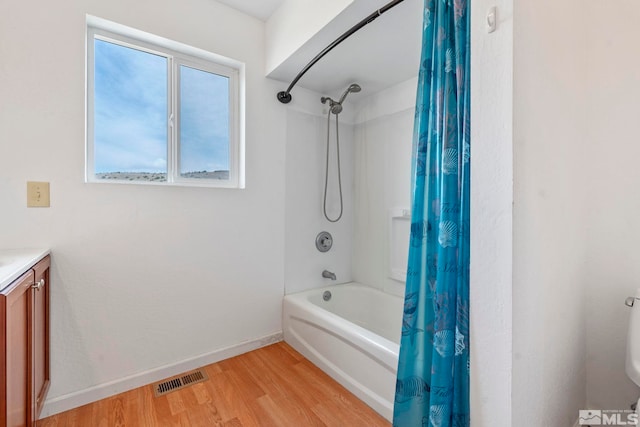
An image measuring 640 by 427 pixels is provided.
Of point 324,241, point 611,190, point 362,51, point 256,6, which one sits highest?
point 256,6

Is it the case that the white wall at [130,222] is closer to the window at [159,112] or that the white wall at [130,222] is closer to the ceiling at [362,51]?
the window at [159,112]

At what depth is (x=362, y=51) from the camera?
70.3 inches

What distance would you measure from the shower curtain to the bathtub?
251mm

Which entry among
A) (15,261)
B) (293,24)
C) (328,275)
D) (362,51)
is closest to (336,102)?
(362,51)

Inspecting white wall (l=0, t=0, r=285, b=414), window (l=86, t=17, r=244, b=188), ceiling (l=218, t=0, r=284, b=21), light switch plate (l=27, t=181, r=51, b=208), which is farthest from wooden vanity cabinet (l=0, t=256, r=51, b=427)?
ceiling (l=218, t=0, r=284, b=21)

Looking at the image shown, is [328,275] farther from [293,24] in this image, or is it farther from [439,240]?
[293,24]

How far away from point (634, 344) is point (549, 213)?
60 cm

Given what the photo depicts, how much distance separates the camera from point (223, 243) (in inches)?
76.7

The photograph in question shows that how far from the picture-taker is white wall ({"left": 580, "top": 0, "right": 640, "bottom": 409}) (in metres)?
1.20

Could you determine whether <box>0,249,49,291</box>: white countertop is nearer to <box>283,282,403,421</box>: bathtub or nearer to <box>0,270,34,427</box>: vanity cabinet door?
<box>0,270,34,427</box>: vanity cabinet door

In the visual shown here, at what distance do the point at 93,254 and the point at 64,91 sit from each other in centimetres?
86

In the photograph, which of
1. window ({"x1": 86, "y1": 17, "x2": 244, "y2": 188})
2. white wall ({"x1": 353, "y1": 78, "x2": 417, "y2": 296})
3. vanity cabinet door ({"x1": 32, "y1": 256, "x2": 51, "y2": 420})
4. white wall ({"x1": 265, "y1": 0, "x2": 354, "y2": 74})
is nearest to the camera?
vanity cabinet door ({"x1": 32, "y1": 256, "x2": 51, "y2": 420})

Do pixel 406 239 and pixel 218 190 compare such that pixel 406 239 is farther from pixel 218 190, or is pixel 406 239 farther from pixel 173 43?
pixel 173 43

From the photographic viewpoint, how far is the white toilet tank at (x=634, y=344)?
99 centimetres
